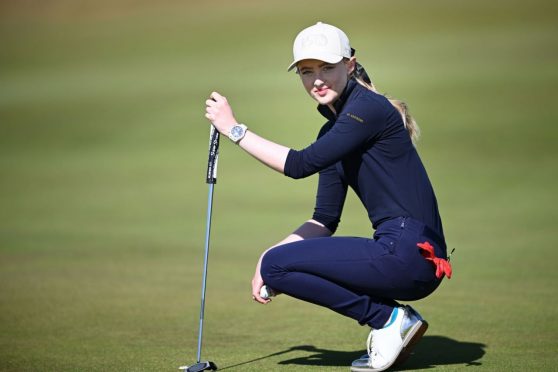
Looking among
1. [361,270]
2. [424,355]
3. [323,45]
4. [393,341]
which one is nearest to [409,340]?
[393,341]

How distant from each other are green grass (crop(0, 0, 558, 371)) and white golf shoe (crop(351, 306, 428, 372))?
262 mm

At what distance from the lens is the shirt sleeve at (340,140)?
13.9 feet

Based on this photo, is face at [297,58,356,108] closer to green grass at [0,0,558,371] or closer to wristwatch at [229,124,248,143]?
wristwatch at [229,124,248,143]

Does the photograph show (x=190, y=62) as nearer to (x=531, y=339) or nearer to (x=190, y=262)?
(x=190, y=262)

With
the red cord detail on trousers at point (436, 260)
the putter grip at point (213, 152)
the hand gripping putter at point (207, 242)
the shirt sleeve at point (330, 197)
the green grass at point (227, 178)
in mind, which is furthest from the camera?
the green grass at point (227, 178)

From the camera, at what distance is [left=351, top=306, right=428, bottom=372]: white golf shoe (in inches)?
172

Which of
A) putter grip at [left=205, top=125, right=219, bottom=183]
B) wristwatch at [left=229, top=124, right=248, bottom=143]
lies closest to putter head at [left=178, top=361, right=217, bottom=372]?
putter grip at [left=205, top=125, right=219, bottom=183]

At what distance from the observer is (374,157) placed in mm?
4375

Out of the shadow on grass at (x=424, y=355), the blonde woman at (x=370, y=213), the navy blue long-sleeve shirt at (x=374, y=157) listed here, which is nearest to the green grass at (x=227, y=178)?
the shadow on grass at (x=424, y=355)

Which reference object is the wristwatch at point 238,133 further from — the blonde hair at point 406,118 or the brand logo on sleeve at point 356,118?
the blonde hair at point 406,118

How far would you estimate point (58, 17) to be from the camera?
23.3 metres

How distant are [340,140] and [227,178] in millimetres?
9682

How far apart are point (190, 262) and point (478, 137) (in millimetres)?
7986

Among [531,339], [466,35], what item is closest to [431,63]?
[466,35]
